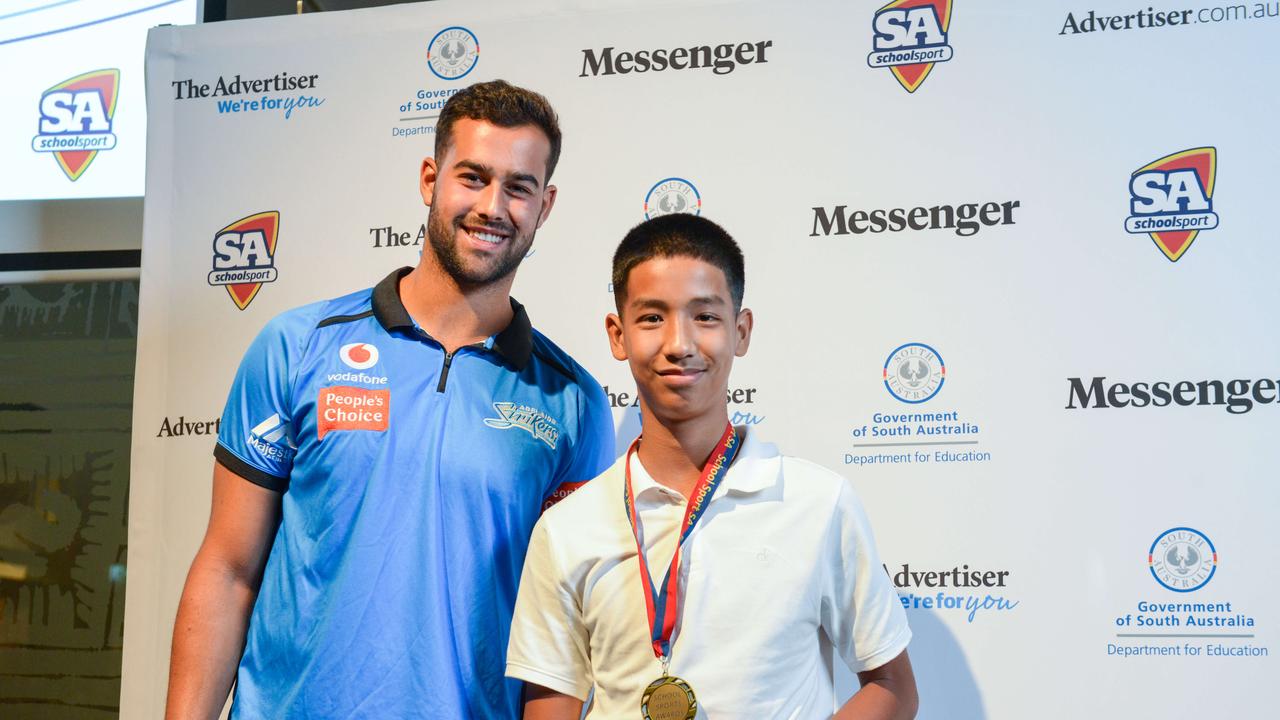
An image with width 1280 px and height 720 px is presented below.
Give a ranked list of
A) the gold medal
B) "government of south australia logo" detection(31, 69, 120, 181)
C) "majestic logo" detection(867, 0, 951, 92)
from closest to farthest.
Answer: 1. the gold medal
2. "majestic logo" detection(867, 0, 951, 92)
3. "government of south australia logo" detection(31, 69, 120, 181)

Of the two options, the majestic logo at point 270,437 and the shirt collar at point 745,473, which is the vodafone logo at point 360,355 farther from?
the shirt collar at point 745,473

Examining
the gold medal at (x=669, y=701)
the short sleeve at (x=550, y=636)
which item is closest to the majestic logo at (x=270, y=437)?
the short sleeve at (x=550, y=636)

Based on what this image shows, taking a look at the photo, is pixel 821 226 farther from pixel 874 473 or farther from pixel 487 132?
pixel 487 132

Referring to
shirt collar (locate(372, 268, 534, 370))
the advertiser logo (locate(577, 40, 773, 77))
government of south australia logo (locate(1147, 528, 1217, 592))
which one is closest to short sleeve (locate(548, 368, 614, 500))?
shirt collar (locate(372, 268, 534, 370))

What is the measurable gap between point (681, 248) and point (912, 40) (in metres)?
1.24

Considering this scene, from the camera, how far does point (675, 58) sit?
8.91ft

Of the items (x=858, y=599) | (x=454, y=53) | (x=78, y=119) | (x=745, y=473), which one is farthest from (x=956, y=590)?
(x=78, y=119)

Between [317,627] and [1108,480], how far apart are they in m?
1.75

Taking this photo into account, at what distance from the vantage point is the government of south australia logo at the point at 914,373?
2486mm

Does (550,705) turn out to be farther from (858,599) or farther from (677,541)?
(858,599)

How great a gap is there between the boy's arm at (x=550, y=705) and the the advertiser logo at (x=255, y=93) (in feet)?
6.14

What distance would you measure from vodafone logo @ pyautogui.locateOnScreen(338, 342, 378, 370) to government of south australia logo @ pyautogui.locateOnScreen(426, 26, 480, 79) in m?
1.20

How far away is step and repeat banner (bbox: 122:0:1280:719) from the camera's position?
2.38 meters

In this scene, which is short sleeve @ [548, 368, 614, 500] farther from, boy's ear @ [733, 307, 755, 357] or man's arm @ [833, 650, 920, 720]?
man's arm @ [833, 650, 920, 720]
